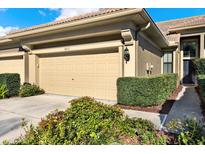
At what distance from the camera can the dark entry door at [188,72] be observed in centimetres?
1491

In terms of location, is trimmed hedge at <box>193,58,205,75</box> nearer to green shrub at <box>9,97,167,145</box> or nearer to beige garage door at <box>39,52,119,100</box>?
beige garage door at <box>39,52,119,100</box>

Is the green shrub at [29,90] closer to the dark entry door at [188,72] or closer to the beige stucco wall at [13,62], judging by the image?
the beige stucco wall at [13,62]

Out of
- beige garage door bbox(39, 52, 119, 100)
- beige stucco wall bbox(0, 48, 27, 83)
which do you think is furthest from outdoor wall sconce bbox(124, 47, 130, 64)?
beige stucco wall bbox(0, 48, 27, 83)

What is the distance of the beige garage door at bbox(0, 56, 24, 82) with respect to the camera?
11.8m

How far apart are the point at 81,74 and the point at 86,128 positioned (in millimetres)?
6227

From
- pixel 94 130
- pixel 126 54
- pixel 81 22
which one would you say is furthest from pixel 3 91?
pixel 94 130

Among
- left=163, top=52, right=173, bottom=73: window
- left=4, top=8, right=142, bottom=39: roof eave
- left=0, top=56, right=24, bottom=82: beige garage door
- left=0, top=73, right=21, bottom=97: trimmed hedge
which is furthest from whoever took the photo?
left=163, top=52, right=173, bottom=73: window

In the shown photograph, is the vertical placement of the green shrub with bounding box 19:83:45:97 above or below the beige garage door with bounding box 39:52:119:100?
below

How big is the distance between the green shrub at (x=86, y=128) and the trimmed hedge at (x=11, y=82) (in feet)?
25.0

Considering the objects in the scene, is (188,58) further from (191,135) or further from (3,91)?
(3,91)

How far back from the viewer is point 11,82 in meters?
10.4

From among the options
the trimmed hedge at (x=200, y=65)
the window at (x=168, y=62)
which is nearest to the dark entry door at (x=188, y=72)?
the window at (x=168, y=62)

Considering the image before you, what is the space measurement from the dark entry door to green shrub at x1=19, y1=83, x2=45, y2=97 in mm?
11775
